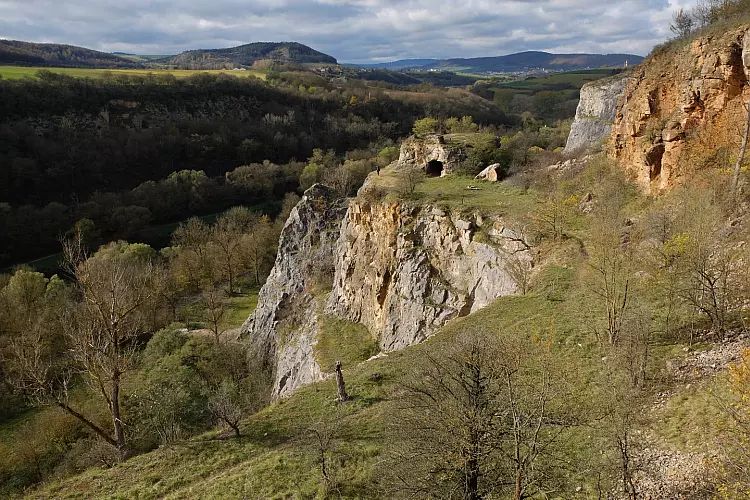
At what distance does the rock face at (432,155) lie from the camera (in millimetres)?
35031

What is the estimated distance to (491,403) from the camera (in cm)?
859

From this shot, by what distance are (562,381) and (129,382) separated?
1150 inches

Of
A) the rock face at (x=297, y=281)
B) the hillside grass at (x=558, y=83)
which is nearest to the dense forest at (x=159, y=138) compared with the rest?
the rock face at (x=297, y=281)

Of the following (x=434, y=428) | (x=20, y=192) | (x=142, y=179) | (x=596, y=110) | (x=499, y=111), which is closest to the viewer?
(x=434, y=428)

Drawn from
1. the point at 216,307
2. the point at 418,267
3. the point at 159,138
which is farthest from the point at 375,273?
the point at 159,138

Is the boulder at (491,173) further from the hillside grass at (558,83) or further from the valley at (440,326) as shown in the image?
the hillside grass at (558,83)

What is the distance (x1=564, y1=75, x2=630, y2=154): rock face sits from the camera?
3725 centimetres

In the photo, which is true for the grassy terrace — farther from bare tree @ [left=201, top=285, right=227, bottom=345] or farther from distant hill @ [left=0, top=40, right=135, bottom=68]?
distant hill @ [left=0, top=40, right=135, bottom=68]

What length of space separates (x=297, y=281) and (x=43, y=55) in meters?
172

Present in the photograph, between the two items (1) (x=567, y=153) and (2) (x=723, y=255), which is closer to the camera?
(2) (x=723, y=255)

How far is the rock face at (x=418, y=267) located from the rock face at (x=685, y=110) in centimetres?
705

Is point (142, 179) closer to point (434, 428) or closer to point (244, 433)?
point (244, 433)

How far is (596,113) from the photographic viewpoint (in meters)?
38.8

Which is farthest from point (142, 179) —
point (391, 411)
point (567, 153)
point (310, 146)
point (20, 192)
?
point (391, 411)
